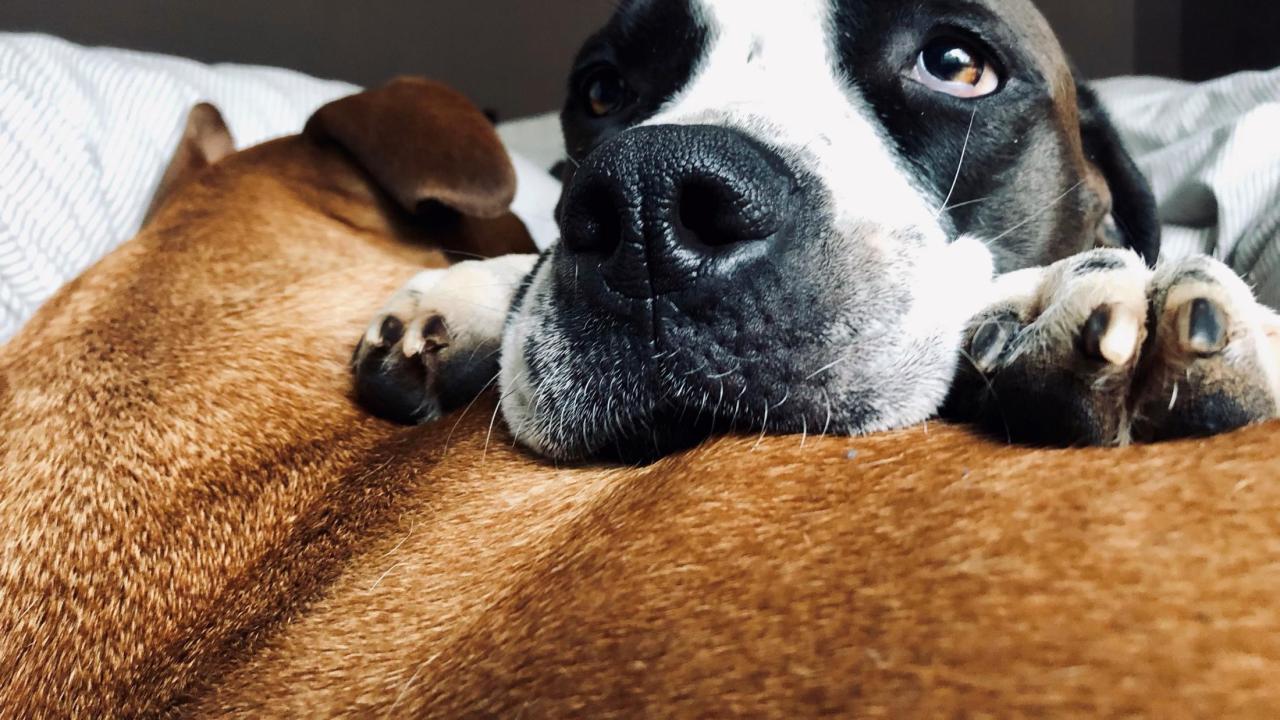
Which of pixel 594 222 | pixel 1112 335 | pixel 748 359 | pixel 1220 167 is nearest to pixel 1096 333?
pixel 1112 335

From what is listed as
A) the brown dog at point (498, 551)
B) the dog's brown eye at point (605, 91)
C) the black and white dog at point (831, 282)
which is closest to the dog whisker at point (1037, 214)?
the black and white dog at point (831, 282)

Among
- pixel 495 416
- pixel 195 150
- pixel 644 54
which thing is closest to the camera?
pixel 495 416

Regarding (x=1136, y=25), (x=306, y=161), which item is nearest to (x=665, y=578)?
(x=306, y=161)

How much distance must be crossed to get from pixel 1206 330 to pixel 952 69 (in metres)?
0.67

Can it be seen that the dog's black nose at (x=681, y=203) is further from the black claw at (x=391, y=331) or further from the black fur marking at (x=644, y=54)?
the black fur marking at (x=644, y=54)

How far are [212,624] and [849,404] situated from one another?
0.64 metres

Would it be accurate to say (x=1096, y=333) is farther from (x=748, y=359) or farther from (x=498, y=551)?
(x=498, y=551)

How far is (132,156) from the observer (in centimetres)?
193

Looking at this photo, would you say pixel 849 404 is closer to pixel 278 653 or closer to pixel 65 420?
pixel 278 653

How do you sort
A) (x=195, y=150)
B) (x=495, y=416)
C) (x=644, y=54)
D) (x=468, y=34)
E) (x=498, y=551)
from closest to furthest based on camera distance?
1. (x=498, y=551)
2. (x=495, y=416)
3. (x=644, y=54)
4. (x=195, y=150)
5. (x=468, y=34)

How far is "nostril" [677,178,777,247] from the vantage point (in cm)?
80

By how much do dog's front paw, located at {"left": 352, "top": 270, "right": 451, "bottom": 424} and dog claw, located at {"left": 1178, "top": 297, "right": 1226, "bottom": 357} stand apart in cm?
81

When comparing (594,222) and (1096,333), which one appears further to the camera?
(594,222)

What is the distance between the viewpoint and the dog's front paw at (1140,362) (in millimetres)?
664
